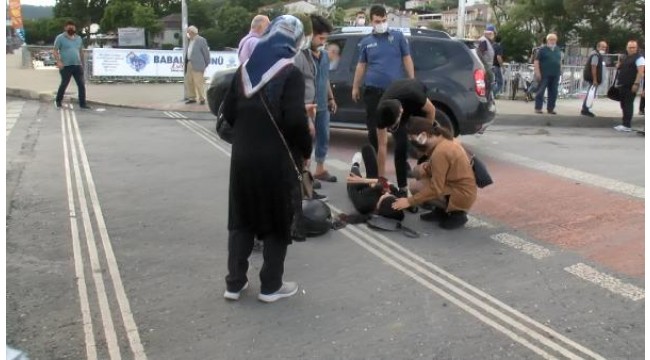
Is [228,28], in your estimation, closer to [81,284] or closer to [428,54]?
[428,54]

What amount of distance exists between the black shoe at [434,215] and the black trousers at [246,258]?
1.95 meters

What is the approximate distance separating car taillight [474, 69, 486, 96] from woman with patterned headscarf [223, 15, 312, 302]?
531cm

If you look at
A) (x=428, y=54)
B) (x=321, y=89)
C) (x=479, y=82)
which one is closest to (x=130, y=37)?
(x=428, y=54)

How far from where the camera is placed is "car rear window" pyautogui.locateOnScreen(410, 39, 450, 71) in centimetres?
873

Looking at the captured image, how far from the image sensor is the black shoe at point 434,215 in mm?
5438

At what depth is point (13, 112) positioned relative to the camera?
1261 centimetres

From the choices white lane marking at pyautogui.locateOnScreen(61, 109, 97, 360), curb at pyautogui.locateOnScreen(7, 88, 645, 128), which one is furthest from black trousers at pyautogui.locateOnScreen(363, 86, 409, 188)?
curb at pyautogui.locateOnScreen(7, 88, 645, 128)

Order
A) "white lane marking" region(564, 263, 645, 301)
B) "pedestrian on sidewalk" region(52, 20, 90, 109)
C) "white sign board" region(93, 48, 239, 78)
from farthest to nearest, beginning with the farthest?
"white sign board" region(93, 48, 239, 78), "pedestrian on sidewalk" region(52, 20, 90, 109), "white lane marking" region(564, 263, 645, 301)

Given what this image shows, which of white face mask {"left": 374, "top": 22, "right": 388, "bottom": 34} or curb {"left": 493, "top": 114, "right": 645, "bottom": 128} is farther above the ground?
white face mask {"left": 374, "top": 22, "right": 388, "bottom": 34}

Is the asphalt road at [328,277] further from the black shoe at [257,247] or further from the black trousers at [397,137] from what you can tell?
the black trousers at [397,137]

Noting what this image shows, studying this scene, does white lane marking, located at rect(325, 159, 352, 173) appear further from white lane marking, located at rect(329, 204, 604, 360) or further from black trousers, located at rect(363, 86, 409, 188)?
white lane marking, located at rect(329, 204, 604, 360)

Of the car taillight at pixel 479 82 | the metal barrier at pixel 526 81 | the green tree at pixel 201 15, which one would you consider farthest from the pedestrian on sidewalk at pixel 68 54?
the green tree at pixel 201 15

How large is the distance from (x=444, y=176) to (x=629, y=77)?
784 cm

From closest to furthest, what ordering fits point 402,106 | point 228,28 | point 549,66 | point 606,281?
1. point 606,281
2. point 402,106
3. point 549,66
4. point 228,28
